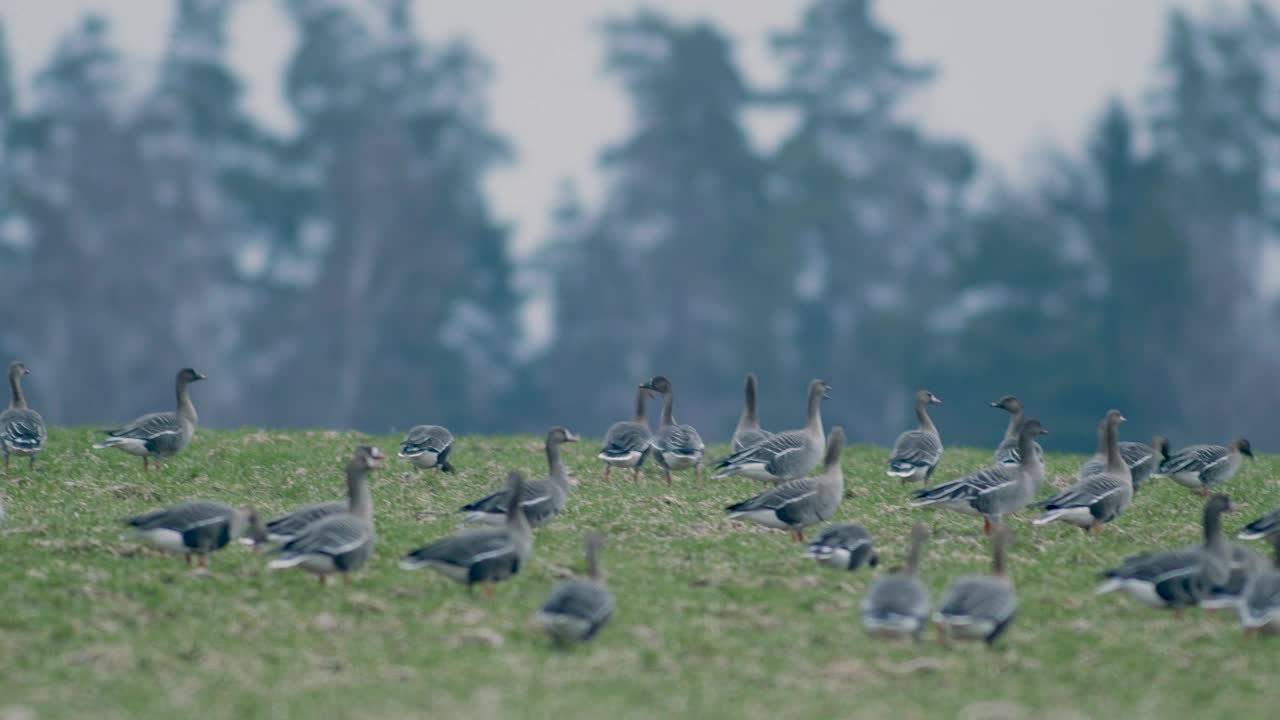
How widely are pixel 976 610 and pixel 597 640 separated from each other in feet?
13.7

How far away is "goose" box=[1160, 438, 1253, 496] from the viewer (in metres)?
30.8

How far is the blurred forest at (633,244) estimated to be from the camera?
10206 centimetres

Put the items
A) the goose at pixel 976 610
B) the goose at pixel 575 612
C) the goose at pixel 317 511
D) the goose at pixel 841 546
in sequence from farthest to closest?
1. the goose at pixel 841 546
2. the goose at pixel 317 511
3. the goose at pixel 976 610
4. the goose at pixel 575 612

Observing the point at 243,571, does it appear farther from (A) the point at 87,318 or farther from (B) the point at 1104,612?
(A) the point at 87,318

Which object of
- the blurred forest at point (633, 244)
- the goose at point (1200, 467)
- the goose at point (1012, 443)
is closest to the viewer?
the goose at point (1200, 467)

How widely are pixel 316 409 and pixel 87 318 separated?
14.7 m

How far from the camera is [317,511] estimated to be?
903 inches

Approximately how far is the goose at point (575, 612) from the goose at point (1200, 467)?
1472 cm

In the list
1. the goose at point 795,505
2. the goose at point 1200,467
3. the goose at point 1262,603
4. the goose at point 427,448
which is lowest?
the goose at point 1262,603

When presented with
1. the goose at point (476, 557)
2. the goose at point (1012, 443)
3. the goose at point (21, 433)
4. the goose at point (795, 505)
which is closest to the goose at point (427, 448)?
the goose at point (21, 433)

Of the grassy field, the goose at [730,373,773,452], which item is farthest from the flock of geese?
the goose at [730,373,773,452]

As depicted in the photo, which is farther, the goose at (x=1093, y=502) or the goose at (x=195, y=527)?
the goose at (x=1093, y=502)

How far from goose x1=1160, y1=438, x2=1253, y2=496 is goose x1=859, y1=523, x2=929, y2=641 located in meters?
12.6

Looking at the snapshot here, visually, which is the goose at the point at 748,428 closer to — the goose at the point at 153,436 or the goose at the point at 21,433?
the goose at the point at 153,436
